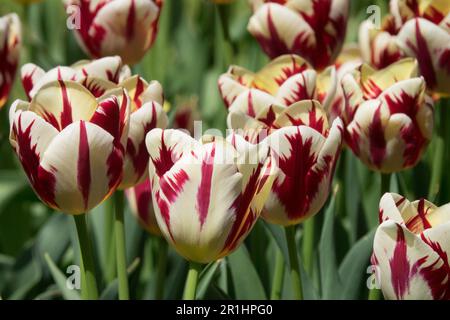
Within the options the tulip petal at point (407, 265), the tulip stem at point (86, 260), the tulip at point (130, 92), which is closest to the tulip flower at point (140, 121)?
the tulip at point (130, 92)

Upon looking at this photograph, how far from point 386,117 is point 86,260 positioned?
402 mm

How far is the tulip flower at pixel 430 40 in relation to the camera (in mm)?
1403

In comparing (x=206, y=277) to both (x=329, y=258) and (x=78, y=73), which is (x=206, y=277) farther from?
(x=78, y=73)

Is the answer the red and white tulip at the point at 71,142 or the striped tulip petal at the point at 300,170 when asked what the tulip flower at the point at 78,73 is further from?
the striped tulip petal at the point at 300,170

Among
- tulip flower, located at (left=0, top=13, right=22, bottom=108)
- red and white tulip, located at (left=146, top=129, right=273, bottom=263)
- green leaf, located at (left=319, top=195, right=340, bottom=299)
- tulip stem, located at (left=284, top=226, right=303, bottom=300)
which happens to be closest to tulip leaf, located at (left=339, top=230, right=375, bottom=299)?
green leaf, located at (left=319, top=195, right=340, bottom=299)

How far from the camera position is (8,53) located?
147 centimetres

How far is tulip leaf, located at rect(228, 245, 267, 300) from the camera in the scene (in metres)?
1.38

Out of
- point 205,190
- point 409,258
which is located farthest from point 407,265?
point 205,190

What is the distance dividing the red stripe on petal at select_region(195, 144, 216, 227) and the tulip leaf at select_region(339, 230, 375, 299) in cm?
41

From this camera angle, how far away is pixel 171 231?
101cm

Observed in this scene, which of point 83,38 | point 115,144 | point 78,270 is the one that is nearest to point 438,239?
point 115,144

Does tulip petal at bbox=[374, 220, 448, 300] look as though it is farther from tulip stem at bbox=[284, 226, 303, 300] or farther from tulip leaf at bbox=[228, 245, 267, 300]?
tulip leaf at bbox=[228, 245, 267, 300]

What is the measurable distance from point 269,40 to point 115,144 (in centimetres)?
48
